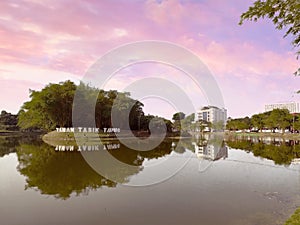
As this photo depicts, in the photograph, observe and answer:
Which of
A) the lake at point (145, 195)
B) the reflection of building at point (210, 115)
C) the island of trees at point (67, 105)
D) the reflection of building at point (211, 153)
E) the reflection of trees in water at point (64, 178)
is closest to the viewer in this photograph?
the lake at point (145, 195)

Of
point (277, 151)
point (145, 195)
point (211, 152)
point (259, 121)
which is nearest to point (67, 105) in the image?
point (211, 152)

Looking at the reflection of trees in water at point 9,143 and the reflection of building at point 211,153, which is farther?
the reflection of trees in water at point 9,143

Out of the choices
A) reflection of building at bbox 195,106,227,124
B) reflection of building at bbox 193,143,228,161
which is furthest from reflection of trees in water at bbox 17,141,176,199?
→ reflection of building at bbox 195,106,227,124

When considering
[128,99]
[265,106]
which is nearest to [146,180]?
[128,99]

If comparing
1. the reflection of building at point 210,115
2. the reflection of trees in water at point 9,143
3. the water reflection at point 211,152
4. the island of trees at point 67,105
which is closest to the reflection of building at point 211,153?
the water reflection at point 211,152

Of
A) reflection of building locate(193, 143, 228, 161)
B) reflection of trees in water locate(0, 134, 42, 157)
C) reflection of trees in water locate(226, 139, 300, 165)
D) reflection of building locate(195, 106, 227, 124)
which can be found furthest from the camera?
reflection of building locate(195, 106, 227, 124)

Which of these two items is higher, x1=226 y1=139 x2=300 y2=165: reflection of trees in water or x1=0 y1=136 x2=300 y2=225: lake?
x1=226 y1=139 x2=300 y2=165: reflection of trees in water

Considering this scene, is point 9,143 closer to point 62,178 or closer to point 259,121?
point 62,178

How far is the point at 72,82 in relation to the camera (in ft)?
177

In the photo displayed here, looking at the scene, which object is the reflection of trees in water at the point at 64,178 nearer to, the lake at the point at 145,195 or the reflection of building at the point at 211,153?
the lake at the point at 145,195

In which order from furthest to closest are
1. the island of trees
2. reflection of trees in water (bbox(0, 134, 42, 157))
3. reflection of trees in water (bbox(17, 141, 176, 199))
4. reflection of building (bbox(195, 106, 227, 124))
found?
1. reflection of building (bbox(195, 106, 227, 124))
2. the island of trees
3. reflection of trees in water (bbox(0, 134, 42, 157))
4. reflection of trees in water (bbox(17, 141, 176, 199))

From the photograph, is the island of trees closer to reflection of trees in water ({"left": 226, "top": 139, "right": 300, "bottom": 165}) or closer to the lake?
A: reflection of trees in water ({"left": 226, "top": 139, "right": 300, "bottom": 165})

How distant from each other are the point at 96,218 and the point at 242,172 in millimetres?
11965

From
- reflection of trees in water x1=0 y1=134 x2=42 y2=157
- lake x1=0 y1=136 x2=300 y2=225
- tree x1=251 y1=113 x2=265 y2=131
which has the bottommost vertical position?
lake x1=0 y1=136 x2=300 y2=225
